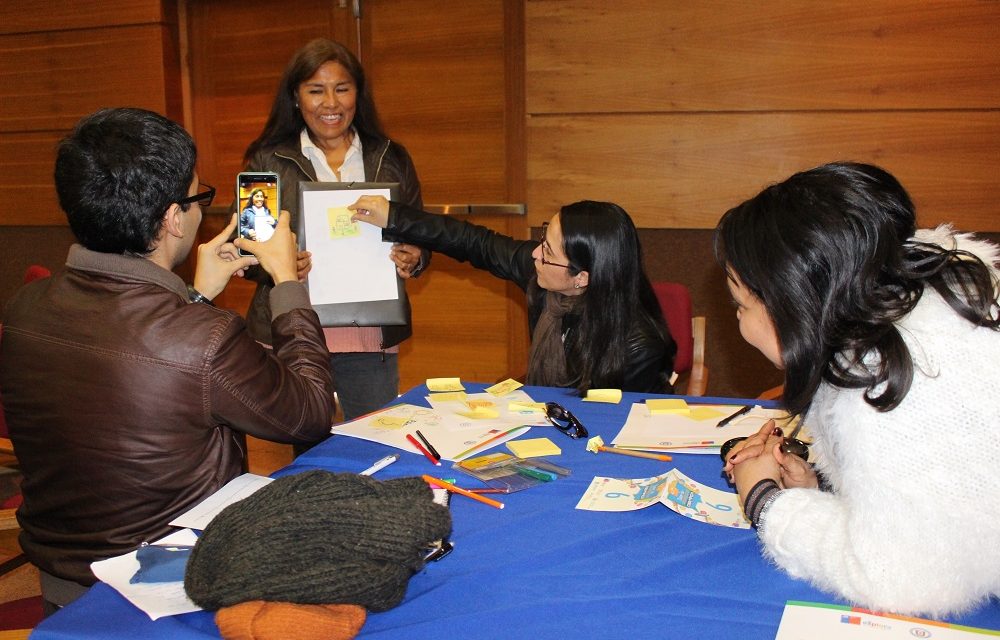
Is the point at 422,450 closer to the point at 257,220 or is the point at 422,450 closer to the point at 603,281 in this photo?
the point at 257,220

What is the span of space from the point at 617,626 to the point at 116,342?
3.23 feet

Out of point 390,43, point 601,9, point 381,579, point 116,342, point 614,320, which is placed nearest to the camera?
point 381,579

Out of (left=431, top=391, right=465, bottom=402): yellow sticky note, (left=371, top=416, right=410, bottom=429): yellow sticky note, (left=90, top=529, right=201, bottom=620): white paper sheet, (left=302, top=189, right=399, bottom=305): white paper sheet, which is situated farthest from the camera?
(left=302, top=189, right=399, bottom=305): white paper sheet

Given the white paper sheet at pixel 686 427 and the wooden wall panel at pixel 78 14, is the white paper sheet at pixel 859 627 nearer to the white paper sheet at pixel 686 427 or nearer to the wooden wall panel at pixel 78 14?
the white paper sheet at pixel 686 427

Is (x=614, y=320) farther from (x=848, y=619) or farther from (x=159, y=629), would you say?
(x=159, y=629)

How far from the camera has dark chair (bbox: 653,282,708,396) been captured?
3045mm

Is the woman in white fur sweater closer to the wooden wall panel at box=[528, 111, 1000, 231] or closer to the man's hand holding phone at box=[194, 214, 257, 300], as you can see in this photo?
the man's hand holding phone at box=[194, 214, 257, 300]

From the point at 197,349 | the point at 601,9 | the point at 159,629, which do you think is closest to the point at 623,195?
the point at 601,9

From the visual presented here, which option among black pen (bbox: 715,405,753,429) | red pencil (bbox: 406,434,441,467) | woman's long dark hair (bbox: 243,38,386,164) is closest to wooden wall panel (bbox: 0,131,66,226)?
woman's long dark hair (bbox: 243,38,386,164)

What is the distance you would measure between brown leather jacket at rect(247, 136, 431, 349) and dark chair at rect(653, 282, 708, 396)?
38.2 inches

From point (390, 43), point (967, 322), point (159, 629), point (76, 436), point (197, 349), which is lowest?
point (159, 629)

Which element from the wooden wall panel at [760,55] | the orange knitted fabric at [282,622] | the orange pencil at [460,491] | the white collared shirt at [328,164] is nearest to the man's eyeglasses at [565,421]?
the orange pencil at [460,491]

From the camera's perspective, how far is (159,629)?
1097 mm

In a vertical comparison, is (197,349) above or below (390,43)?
below
